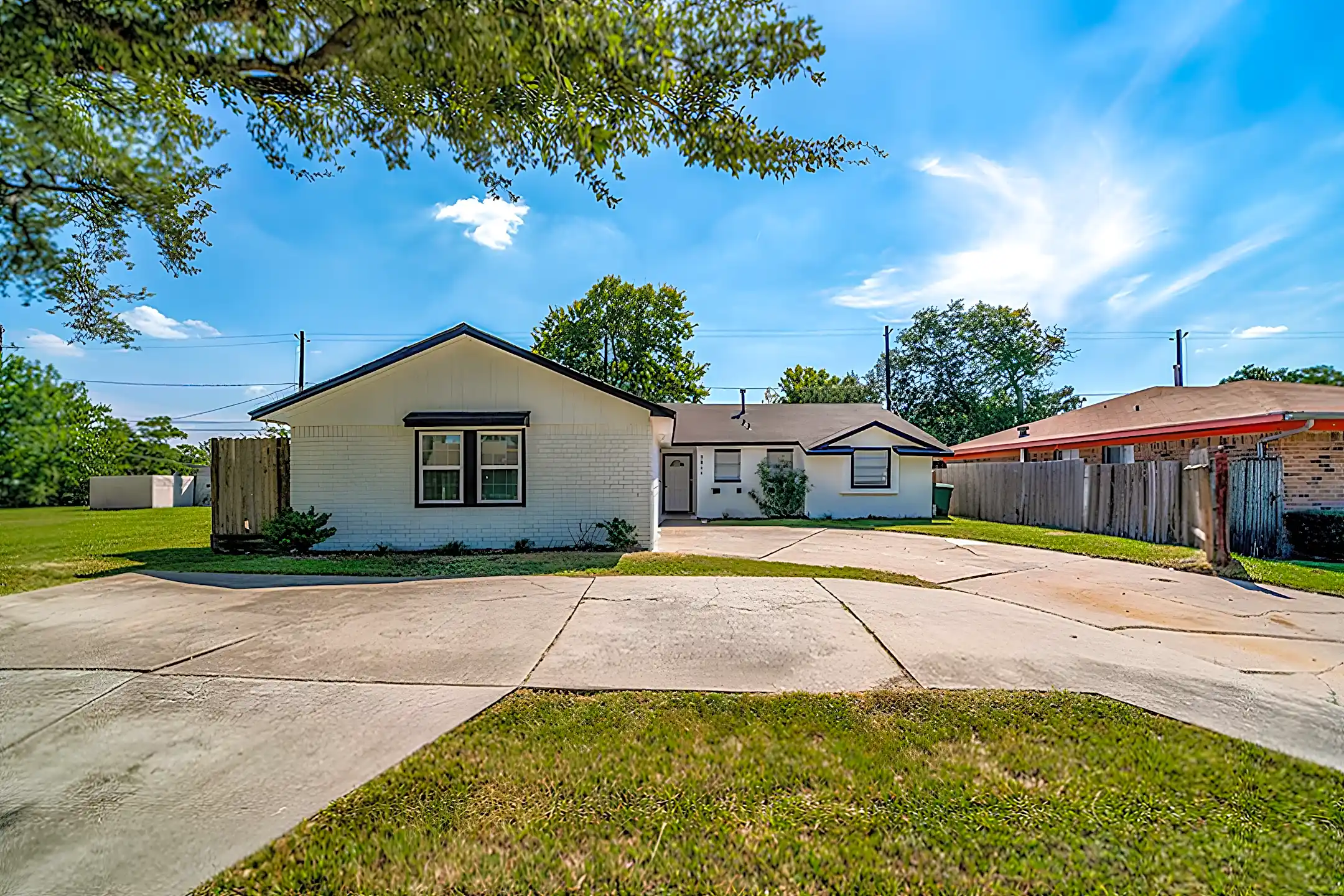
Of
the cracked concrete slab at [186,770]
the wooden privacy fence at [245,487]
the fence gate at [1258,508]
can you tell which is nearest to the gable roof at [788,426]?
the fence gate at [1258,508]

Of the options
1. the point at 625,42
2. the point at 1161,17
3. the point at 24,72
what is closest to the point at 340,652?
the point at 24,72

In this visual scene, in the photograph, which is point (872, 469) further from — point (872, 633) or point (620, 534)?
point (872, 633)

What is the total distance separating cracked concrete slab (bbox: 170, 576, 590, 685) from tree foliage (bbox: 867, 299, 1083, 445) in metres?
33.8

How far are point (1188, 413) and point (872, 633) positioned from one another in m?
14.0

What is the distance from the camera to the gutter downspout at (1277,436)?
10734mm

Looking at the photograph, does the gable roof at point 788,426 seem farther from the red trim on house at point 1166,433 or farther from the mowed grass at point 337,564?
the mowed grass at point 337,564

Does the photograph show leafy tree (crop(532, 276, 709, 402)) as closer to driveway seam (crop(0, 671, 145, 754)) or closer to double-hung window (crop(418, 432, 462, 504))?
double-hung window (crop(418, 432, 462, 504))

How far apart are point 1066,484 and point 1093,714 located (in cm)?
1395

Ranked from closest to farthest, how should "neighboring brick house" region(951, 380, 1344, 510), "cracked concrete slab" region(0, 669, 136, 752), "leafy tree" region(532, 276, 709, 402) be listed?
"cracked concrete slab" region(0, 669, 136, 752) → "neighboring brick house" region(951, 380, 1344, 510) → "leafy tree" region(532, 276, 709, 402)

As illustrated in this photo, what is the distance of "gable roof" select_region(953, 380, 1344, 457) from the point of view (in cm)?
1157

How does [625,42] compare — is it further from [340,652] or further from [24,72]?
[340,652]

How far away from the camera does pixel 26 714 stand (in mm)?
3578

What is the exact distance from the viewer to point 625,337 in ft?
110

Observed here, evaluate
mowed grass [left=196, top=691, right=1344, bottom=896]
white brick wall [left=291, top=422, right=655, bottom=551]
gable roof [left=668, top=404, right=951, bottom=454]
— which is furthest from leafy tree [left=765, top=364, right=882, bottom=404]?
mowed grass [left=196, top=691, right=1344, bottom=896]
